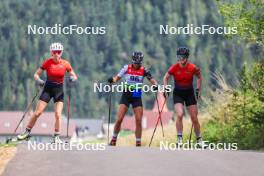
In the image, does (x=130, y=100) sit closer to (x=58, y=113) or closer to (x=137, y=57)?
(x=137, y=57)

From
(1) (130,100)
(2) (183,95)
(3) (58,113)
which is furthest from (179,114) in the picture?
(3) (58,113)

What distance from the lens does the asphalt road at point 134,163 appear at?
1315cm

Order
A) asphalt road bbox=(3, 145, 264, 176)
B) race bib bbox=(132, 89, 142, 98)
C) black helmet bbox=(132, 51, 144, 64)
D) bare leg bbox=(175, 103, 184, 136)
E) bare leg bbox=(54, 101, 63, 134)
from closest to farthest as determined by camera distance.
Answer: asphalt road bbox=(3, 145, 264, 176) < bare leg bbox=(54, 101, 63, 134) < black helmet bbox=(132, 51, 144, 64) < bare leg bbox=(175, 103, 184, 136) < race bib bbox=(132, 89, 142, 98)

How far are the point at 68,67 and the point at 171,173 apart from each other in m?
6.53

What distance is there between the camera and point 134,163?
14102 mm

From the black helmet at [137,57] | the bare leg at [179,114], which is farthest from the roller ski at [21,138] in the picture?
the bare leg at [179,114]

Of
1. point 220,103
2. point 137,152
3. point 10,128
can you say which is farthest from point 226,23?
point 10,128

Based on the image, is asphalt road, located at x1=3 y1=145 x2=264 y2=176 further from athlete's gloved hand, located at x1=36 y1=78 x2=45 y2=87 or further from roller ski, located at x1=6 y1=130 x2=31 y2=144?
athlete's gloved hand, located at x1=36 y1=78 x2=45 y2=87

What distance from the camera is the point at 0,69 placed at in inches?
7844

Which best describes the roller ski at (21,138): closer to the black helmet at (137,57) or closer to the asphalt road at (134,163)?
the black helmet at (137,57)

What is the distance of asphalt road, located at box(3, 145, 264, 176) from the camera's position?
1315cm

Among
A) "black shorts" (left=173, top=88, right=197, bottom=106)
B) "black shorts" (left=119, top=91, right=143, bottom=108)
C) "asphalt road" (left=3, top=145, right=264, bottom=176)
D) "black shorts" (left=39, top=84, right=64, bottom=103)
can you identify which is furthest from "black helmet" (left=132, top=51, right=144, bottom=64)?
"asphalt road" (left=3, top=145, right=264, bottom=176)

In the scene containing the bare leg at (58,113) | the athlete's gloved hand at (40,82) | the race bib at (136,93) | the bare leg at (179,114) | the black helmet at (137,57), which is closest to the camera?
the bare leg at (58,113)

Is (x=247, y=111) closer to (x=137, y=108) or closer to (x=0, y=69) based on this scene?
(x=137, y=108)
